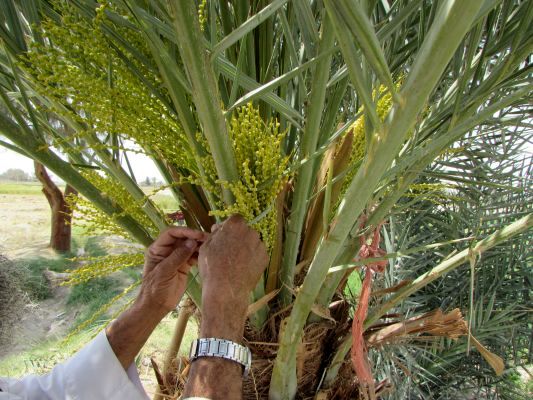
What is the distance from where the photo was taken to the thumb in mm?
595

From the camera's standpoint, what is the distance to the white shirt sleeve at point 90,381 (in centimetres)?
69

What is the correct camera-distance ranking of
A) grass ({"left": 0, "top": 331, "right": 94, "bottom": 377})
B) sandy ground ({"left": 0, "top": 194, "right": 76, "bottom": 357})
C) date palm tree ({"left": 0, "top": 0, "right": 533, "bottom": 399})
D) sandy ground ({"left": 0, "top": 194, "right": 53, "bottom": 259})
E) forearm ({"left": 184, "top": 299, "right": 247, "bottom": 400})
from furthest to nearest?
sandy ground ({"left": 0, "top": 194, "right": 53, "bottom": 259})
sandy ground ({"left": 0, "top": 194, "right": 76, "bottom": 357})
grass ({"left": 0, "top": 331, "right": 94, "bottom": 377})
forearm ({"left": 184, "top": 299, "right": 247, "bottom": 400})
date palm tree ({"left": 0, "top": 0, "right": 533, "bottom": 399})

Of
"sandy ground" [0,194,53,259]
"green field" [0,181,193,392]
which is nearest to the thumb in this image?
"green field" [0,181,193,392]

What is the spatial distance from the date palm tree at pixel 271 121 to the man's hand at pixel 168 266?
0.03m

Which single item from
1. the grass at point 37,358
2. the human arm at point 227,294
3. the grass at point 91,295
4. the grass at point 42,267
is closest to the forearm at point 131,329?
the human arm at point 227,294

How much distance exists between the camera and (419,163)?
0.53 m

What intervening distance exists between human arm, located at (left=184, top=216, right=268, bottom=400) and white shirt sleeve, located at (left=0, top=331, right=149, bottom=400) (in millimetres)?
245

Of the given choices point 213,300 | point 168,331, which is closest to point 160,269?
point 213,300

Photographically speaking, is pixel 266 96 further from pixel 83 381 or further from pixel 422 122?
pixel 83 381

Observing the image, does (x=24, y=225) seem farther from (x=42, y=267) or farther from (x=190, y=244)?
(x=190, y=244)

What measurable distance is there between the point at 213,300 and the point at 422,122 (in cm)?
41

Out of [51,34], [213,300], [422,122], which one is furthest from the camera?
[422,122]

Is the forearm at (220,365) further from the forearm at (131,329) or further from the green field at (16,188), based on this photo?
the green field at (16,188)

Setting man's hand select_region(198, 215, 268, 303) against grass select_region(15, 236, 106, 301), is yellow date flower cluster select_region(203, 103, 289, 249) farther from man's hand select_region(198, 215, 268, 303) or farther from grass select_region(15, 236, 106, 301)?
grass select_region(15, 236, 106, 301)
